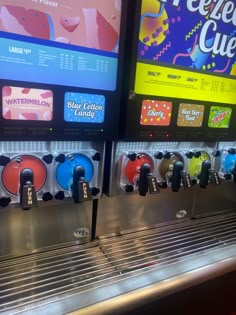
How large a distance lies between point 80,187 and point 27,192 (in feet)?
0.45

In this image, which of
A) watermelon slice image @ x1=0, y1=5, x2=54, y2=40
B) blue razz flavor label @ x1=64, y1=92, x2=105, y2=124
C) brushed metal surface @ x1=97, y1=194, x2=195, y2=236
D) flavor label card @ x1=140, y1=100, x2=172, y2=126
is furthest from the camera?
brushed metal surface @ x1=97, y1=194, x2=195, y2=236

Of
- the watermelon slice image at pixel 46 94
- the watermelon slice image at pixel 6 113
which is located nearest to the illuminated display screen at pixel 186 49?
the watermelon slice image at pixel 46 94

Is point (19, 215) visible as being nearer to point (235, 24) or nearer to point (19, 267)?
point (19, 267)

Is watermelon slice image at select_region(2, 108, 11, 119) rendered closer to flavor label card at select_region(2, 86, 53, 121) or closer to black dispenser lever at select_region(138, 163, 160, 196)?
flavor label card at select_region(2, 86, 53, 121)

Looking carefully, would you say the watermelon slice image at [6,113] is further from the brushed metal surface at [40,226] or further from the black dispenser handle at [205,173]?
the black dispenser handle at [205,173]

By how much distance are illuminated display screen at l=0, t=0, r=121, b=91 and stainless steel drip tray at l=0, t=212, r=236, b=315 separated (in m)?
0.52

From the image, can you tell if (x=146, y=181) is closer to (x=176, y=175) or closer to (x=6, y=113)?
(x=176, y=175)

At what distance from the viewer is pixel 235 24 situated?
0.88m

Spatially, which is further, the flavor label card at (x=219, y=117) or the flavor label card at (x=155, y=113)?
the flavor label card at (x=219, y=117)

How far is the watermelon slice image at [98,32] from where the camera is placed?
67cm

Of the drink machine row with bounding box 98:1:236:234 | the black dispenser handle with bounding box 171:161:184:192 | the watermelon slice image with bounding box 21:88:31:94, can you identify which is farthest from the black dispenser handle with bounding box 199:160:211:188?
the watermelon slice image with bounding box 21:88:31:94

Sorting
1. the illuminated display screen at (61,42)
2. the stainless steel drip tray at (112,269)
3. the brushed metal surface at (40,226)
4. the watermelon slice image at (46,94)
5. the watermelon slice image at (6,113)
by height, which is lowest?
the stainless steel drip tray at (112,269)

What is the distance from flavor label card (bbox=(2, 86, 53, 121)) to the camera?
2.04 feet

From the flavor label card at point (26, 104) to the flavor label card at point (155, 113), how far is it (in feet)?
0.93
